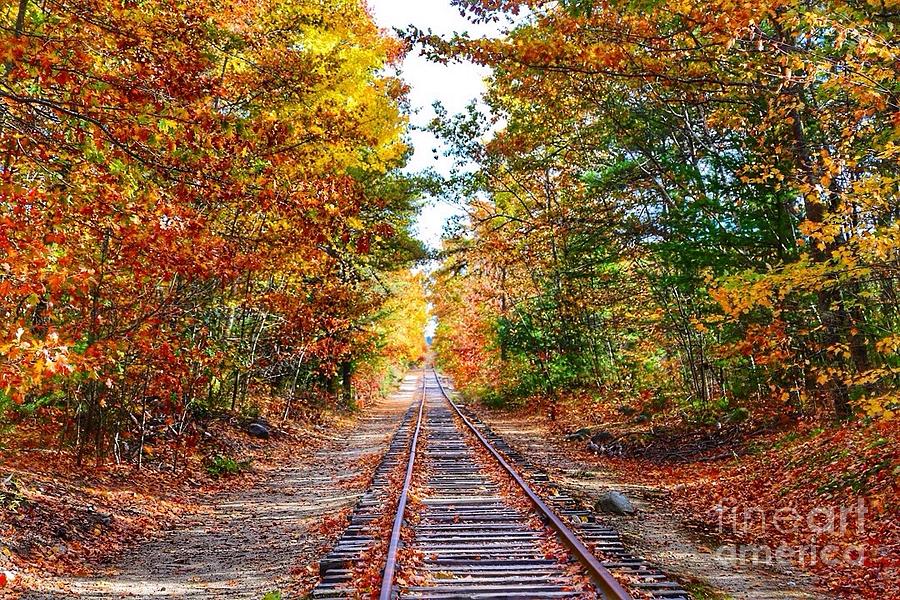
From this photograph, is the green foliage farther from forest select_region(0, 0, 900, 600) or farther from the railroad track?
the railroad track

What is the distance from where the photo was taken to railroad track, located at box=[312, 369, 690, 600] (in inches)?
240

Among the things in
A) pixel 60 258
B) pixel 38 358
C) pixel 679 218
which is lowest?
Answer: pixel 38 358

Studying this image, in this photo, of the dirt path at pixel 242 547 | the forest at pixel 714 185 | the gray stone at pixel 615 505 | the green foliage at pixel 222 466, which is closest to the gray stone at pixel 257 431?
the dirt path at pixel 242 547

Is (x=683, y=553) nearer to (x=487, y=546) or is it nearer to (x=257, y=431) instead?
(x=487, y=546)

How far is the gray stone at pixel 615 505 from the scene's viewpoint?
→ 978 centimetres

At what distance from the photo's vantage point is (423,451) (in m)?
16.1

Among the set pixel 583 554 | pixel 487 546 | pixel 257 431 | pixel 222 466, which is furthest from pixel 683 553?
pixel 257 431

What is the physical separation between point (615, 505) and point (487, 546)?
9.75 ft

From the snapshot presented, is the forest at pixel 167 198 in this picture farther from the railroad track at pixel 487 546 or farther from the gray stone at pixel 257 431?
the railroad track at pixel 487 546

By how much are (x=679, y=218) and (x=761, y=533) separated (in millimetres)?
5902

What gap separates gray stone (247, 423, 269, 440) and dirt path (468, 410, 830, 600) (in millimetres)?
7718

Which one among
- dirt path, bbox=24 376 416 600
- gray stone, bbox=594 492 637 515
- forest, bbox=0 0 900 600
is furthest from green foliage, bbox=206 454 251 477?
A: gray stone, bbox=594 492 637 515

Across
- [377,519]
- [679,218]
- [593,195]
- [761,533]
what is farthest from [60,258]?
[593,195]

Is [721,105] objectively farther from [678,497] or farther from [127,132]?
[127,132]
